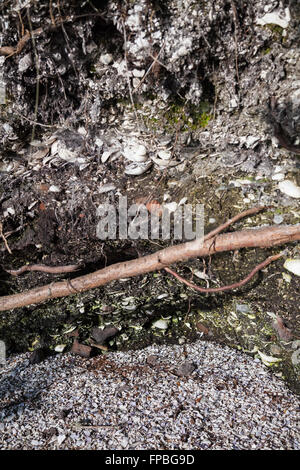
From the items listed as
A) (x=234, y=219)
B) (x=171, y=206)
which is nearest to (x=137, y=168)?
(x=171, y=206)

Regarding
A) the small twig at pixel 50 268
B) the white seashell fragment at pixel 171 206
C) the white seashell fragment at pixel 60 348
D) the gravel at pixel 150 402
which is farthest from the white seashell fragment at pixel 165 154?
the white seashell fragment at pixel 60 348

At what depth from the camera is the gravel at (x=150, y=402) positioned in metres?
1.36

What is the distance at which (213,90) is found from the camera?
1.63 metres

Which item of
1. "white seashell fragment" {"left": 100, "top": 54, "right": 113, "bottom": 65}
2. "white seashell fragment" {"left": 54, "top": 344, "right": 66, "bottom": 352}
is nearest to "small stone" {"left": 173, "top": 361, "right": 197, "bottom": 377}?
"white seashell fragment" {"left": 54, "top": 344, "right": 66, "bottom": 352}

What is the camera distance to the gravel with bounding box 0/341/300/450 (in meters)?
1.36

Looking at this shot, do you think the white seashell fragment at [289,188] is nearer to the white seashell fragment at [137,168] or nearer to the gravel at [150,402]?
the white seashell fragment at [137,168]

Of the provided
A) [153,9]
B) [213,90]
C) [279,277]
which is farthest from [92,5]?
[279,277]

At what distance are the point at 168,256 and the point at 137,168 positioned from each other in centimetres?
45

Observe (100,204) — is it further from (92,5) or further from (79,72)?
(92,5)

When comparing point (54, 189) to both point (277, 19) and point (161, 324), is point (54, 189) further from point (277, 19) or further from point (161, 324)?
point (277, 19)

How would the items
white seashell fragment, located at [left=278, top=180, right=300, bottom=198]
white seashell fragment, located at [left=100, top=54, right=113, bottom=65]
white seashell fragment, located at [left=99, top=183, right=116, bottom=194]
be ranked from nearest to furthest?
white seashell fragment, located at [left=278, top=180, right=300, bottom=198], white seashell fragment, located at [left=100, top=54, right=113, bottom=65], white seashell fragment, located at [left=99, top=183, right=116, bottom=194]

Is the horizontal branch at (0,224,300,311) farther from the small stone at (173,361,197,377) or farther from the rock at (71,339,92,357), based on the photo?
the small stone at (173,361,197,377)

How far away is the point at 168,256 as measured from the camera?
1.50 metres

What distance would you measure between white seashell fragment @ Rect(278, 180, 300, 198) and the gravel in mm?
783
